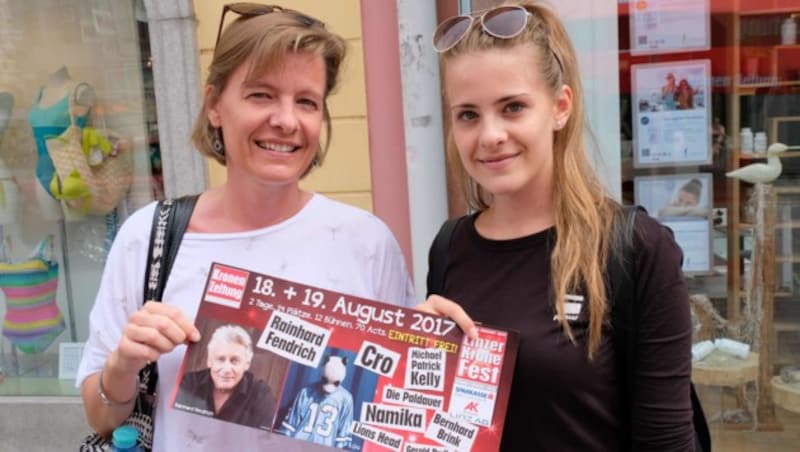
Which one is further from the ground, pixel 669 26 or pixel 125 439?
pixel 669 26

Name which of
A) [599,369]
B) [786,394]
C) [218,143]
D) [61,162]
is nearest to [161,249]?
[218,143]

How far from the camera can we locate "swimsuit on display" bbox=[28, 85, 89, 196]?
4203 mm

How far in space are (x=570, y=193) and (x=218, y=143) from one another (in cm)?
87

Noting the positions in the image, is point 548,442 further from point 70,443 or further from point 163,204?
point 70,443

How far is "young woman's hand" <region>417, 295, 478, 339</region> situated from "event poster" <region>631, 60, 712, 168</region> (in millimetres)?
2442

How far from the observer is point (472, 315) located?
1.51 metres

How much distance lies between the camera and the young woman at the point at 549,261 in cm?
137

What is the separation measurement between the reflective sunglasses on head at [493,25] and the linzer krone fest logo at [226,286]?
653 millimetres

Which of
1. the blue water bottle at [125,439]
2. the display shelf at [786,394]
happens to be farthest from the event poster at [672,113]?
the blue water bottle at [125,439]

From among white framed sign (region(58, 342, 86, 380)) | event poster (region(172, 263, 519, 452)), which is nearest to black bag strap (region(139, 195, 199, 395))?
event poster (region(172, 263, 519, 452))

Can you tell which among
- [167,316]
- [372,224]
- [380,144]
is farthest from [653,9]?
[167,316]

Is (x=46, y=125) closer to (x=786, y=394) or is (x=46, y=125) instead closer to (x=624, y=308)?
(x=624, y=308)

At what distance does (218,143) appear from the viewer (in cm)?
181

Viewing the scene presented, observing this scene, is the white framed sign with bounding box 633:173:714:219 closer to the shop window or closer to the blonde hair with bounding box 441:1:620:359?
the shop window
